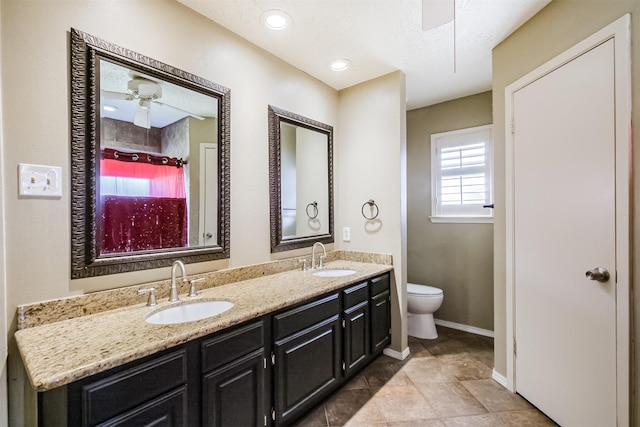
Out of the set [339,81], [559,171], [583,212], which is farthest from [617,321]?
[339,81]

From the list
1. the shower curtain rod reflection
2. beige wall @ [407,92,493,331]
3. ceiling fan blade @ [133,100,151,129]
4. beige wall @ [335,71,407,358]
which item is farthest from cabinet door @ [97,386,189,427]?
beige wall @ [407,92,493,331]

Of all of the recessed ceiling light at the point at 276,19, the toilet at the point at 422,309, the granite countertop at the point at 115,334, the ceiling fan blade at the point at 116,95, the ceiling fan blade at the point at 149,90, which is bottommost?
the toilet at the point at 422,309

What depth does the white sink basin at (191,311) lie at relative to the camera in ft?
4.64

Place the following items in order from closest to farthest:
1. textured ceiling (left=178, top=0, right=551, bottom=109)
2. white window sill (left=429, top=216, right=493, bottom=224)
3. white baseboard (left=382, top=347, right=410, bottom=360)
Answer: textured ceiling (left=178, top=0, right=551, bottom=109) → white baseboard (left=382, top=347, right=410, bottom=360) → white window sill (left=429, top=216, right=493, bottom=224)

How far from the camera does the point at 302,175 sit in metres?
2.45

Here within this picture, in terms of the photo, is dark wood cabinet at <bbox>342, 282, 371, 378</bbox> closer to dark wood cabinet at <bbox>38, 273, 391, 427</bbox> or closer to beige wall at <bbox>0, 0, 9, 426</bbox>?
dark wood cabinet at <bbox>38, 273, 391, 427</bbox>

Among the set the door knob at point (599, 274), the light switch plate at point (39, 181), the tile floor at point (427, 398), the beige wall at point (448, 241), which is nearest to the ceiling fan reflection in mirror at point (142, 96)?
the light switch plate at point (39, 181)

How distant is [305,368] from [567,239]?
165 cm

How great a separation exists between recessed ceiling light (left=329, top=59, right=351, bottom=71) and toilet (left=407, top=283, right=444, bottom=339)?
2182 millimetres

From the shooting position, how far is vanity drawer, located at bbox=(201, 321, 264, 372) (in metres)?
1.20

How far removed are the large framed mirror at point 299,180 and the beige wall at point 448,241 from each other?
48.5 inches

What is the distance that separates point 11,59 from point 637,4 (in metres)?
2.63

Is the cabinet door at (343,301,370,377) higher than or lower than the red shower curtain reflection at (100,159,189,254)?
lower

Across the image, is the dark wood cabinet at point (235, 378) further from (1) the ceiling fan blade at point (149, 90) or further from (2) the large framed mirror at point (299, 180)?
(1) the ceiling fan blade at point (149, 90)
